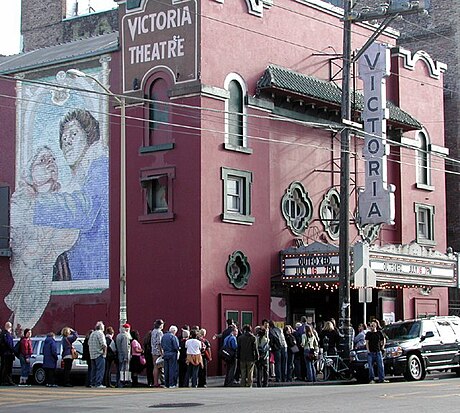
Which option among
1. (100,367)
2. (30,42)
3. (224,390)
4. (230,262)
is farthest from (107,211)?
(30,42)

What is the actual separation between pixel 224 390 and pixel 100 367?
4124 mm

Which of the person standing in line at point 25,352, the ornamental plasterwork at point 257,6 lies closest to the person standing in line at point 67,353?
the person standing in line at point 25,352

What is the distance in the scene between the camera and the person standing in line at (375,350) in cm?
2619

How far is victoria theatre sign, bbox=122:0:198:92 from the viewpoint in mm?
30641

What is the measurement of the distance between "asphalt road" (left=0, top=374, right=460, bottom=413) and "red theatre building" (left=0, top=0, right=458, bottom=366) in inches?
198

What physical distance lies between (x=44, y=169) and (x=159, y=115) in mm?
5223

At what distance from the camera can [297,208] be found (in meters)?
34.1

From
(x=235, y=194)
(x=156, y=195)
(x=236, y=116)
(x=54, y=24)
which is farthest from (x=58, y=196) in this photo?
(x=54, y=24)

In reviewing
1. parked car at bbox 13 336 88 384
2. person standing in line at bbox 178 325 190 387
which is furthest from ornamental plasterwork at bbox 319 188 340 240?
parked car at bbox 13 336 88 384

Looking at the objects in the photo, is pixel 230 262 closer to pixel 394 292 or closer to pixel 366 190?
pixel 366 190

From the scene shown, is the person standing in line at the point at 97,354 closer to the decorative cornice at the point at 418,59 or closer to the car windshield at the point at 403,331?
the car windshield at the point at 403,331

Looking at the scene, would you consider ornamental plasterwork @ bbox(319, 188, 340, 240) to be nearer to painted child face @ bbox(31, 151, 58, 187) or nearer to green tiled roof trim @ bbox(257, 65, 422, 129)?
green tiled roof trim @ bbox(257, 65, 422, 129)

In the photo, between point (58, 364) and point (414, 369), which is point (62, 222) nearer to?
point (58, 364)

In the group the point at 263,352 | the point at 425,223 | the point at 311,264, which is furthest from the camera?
the point at 425,223
